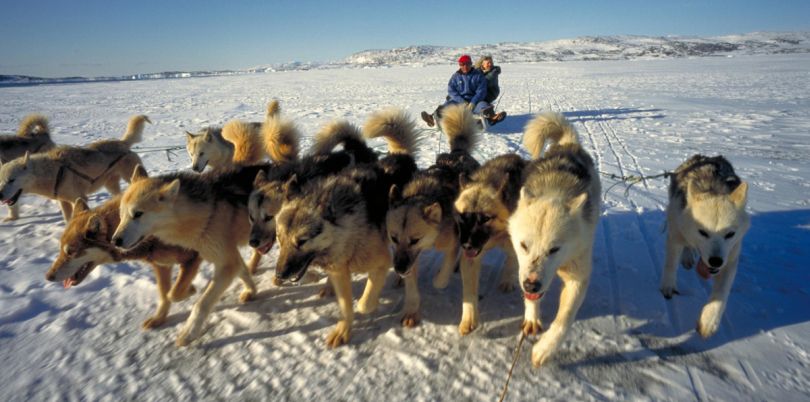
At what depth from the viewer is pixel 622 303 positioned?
9.80 feet

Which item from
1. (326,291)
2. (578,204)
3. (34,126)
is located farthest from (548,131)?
(34,126)

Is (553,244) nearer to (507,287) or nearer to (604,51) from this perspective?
(507,287)

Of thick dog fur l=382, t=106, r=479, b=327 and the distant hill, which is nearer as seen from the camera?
thick dog fur l=382, t=106, r=479, b=327

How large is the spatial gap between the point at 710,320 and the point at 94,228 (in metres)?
4.33

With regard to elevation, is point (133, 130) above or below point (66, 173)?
above

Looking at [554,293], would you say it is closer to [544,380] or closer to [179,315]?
[544,380]

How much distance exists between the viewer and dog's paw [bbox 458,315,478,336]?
2.77 meters

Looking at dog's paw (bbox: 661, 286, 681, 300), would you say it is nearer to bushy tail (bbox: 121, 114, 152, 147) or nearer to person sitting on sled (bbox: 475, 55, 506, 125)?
bushy tail (bbox: 121, 114, 152, 147)

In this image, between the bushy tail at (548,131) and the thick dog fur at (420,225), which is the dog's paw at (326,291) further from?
the bushy tail at (548,131)

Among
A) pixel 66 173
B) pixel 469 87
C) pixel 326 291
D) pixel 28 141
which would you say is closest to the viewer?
pixel 326 291

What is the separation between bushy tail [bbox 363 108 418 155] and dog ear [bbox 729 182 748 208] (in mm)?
2897

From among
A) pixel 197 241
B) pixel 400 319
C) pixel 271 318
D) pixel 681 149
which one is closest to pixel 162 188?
pixel 197 241

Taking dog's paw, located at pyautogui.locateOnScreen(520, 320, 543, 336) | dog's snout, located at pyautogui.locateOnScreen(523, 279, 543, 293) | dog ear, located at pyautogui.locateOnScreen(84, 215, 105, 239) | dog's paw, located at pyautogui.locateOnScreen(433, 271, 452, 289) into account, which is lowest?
dog's paw, located at pyautogui.locateOnScreen(520, 320, 543, 336)

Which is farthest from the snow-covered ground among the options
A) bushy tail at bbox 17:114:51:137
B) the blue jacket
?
the blue jacket
